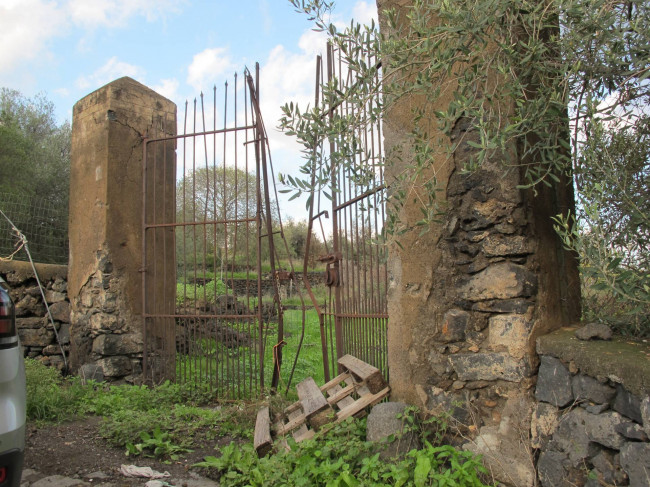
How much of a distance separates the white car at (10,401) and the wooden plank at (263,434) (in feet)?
5.06

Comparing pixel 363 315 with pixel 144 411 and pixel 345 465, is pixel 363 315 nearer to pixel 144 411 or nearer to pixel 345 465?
pixel 345 465

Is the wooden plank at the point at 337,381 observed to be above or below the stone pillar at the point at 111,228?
below

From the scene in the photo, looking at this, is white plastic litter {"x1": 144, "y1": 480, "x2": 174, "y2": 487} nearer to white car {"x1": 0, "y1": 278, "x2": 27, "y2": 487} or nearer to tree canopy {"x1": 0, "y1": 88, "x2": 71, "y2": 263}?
white car {"x1": 0, "y1": 278, "x2": 27, "y2": 487}

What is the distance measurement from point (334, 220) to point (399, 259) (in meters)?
0.94

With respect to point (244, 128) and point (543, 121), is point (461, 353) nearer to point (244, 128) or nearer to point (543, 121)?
point (543, 121)

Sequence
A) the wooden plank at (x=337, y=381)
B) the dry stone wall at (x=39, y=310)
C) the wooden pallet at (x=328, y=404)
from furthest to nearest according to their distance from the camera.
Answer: the dry stone wall at (x=39, y=310) → the wooden plank at (x=337, y=381) → the wooden pallet at (x=328, y=404)

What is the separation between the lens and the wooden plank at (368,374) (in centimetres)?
331

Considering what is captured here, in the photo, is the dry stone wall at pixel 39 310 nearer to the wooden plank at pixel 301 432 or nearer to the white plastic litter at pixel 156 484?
the white plastic litter at pixel 156 484

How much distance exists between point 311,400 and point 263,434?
427mm

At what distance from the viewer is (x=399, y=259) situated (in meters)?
3.23

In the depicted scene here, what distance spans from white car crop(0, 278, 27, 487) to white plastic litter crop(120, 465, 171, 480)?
1.29 meters

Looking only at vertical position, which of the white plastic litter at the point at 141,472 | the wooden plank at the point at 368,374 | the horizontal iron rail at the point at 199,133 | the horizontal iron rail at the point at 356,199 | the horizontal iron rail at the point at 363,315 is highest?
the horizontal iron rail at the point at 199,133

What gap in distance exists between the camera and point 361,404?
3.26m

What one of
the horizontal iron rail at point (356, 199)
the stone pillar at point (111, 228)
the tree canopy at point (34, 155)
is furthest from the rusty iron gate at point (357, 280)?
the tree canopy at point (34, 155)
